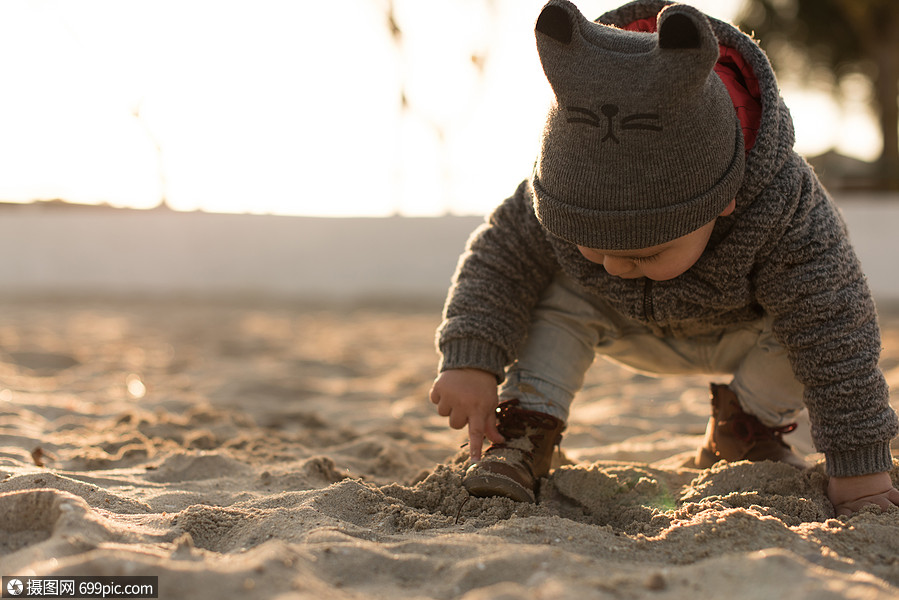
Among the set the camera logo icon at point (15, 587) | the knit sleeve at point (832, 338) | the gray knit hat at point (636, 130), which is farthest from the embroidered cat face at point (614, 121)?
the camera logo icon at point (15, 587)

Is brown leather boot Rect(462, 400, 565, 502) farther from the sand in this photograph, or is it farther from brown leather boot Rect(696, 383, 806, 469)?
brown leather boot Rect(696, 383, 806, 469)

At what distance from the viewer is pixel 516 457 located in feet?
4.37

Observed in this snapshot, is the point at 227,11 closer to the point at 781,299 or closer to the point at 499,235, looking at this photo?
the point at 499,235

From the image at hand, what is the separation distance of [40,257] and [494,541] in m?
5.92

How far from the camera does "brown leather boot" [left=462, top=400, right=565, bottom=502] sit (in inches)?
48.6

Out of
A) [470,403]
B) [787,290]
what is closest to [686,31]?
[787,290]

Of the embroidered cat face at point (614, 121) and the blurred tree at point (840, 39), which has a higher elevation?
the blurred tree at point (840, 39)

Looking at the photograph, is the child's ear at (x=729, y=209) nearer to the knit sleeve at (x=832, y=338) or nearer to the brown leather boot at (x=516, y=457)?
the knit sleeve at (x=832, y=338)

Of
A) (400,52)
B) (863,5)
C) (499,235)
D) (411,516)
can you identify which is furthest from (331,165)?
(863,5)

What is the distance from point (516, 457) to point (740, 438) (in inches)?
18.3

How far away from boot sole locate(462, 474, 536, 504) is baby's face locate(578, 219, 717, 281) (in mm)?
367

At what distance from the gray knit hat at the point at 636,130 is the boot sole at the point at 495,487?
15.2 inches

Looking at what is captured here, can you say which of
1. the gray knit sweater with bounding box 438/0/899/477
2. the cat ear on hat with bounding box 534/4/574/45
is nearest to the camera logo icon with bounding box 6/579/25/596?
the gray knit sweater with bounding box 438/0/899/477

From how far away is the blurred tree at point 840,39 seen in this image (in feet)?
33.0
